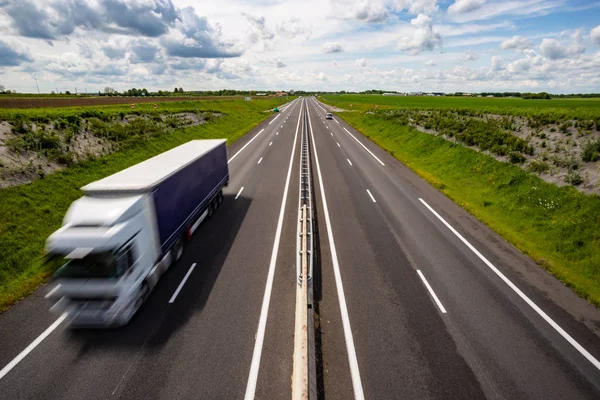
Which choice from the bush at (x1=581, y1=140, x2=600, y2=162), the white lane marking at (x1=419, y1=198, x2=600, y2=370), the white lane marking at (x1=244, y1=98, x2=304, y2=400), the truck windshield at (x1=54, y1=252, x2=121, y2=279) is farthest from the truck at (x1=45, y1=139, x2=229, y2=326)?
the bush at (x1=581, y1=140, x2=600, y2=162)

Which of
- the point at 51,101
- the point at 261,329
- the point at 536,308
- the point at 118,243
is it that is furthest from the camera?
the point at 51,101

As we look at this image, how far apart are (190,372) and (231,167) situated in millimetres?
20658

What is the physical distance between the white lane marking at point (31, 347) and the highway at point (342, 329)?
30mm

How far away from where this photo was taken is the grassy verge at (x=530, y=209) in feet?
38.0

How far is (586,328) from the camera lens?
336 inches

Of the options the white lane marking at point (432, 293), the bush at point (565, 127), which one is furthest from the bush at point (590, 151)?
the white lane marking at point (432, 293)

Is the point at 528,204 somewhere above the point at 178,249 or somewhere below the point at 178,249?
above

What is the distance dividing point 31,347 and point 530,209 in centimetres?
2178

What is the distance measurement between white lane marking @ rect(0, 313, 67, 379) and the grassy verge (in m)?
16.8

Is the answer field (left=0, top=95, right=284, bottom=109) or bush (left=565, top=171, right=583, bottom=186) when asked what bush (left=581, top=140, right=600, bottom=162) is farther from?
field (left=0, top=95, right=284, bottom=109)

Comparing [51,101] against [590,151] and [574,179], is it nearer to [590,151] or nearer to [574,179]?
[574,179]

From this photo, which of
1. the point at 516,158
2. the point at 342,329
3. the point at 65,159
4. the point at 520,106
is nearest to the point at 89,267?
the point at 342,329

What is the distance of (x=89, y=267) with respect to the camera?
755 centimetres

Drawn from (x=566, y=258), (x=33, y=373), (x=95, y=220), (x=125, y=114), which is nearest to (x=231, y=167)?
(x=125, y=114)
